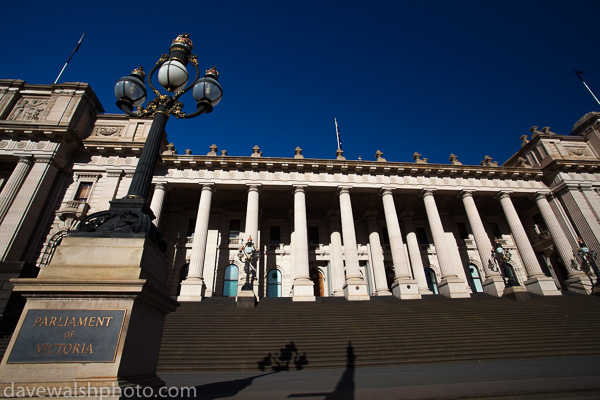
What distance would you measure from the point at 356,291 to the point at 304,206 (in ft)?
22.5

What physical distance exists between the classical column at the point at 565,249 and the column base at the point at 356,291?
1532 centimetres

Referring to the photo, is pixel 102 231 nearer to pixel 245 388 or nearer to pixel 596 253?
pixel 245 388

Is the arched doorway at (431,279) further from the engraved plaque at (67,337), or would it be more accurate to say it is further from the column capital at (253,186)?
the engraved plaque at (67,337)

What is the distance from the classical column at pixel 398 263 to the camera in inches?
735

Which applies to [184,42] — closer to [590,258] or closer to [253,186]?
[253,186]

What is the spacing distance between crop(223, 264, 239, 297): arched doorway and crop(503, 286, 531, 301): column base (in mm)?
19060

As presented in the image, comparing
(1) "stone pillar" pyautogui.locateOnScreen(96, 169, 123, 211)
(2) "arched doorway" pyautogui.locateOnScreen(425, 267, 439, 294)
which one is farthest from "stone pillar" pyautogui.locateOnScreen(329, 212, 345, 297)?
(1) "stone pillar" pyautogui.locateOnScreen(96, 169, 123, 211)

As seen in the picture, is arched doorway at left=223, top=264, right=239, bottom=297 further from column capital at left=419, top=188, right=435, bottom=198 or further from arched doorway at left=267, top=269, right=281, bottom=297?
column capital at left=419, top=188, right=435, bottom=198

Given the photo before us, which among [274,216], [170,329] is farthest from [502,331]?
[274,216]

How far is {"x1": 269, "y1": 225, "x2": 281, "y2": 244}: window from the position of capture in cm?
2609

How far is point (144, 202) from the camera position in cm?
439

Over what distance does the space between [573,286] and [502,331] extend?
1396 cm

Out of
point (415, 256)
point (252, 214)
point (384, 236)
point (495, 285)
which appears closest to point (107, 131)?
point (252, 214)

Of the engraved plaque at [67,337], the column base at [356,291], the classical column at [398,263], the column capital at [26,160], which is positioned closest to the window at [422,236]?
the classical column at [398,263]
